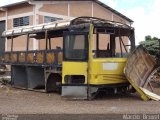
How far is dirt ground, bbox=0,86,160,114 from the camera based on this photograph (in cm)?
986

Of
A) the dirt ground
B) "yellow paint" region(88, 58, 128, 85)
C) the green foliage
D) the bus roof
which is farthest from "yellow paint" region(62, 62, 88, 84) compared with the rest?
the green foliage

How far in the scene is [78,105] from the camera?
11.2 m

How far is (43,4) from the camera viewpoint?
2697 cm

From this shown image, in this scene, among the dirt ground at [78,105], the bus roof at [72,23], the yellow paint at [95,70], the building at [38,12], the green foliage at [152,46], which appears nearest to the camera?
the dirt ground at [78,105]

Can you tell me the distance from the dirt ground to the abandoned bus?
47 centimetres

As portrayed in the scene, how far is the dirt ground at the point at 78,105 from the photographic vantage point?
388 inches

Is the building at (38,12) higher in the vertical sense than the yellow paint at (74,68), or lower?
higher

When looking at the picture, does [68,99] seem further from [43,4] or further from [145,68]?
[43,4]

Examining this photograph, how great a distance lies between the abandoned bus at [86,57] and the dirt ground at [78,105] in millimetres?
469

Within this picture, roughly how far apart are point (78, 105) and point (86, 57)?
180cm

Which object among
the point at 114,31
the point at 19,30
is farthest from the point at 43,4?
the point at 114,31

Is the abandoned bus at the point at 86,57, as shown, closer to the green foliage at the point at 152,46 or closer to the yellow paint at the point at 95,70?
the yellow paint at the point at 95,70

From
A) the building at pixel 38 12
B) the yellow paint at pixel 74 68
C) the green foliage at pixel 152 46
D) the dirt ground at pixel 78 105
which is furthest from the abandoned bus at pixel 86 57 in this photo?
the building at pixel 38 12

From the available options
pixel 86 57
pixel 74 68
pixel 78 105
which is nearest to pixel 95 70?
pixel 86 57
